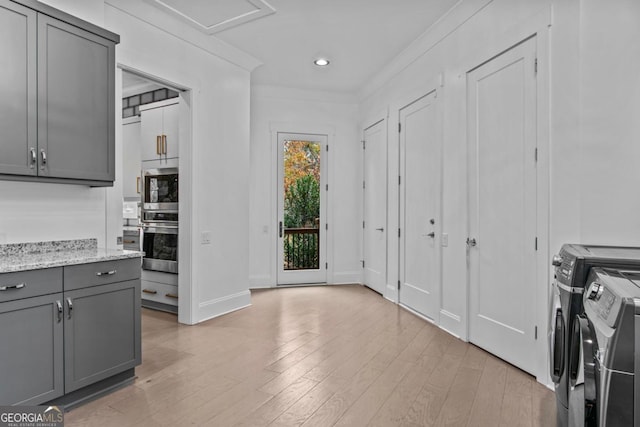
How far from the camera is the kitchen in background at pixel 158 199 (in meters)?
4.39

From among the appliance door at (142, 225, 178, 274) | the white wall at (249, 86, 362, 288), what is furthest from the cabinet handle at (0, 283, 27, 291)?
the white wall at (249, 86, 362, 288)

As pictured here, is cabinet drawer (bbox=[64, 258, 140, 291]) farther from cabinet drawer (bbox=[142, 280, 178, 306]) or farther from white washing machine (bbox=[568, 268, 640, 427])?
white washing machine (bbox=[568, 268, 640, 427])

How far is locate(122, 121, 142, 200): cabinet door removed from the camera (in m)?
5.17

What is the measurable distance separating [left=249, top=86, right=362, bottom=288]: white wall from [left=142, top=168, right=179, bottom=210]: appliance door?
5.14ft

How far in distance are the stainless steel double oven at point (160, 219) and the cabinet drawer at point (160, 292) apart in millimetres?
193

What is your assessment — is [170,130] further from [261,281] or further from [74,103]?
[261,281]

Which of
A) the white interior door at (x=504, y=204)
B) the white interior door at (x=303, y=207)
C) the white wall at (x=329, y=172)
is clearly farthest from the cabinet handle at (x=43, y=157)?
the white interior door at (x=303, y=207)

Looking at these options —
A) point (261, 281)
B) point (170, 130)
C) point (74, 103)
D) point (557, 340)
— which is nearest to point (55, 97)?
point (74, 103)

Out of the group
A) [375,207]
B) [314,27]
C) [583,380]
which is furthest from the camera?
[375,207]

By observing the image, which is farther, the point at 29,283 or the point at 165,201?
the point at 165,201

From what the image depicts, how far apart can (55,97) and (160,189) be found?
1.99 metres

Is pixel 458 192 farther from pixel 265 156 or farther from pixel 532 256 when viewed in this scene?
pixel 265 156

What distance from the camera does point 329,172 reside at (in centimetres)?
616

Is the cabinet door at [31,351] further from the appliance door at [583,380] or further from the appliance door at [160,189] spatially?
the appliance door at [583,380]
